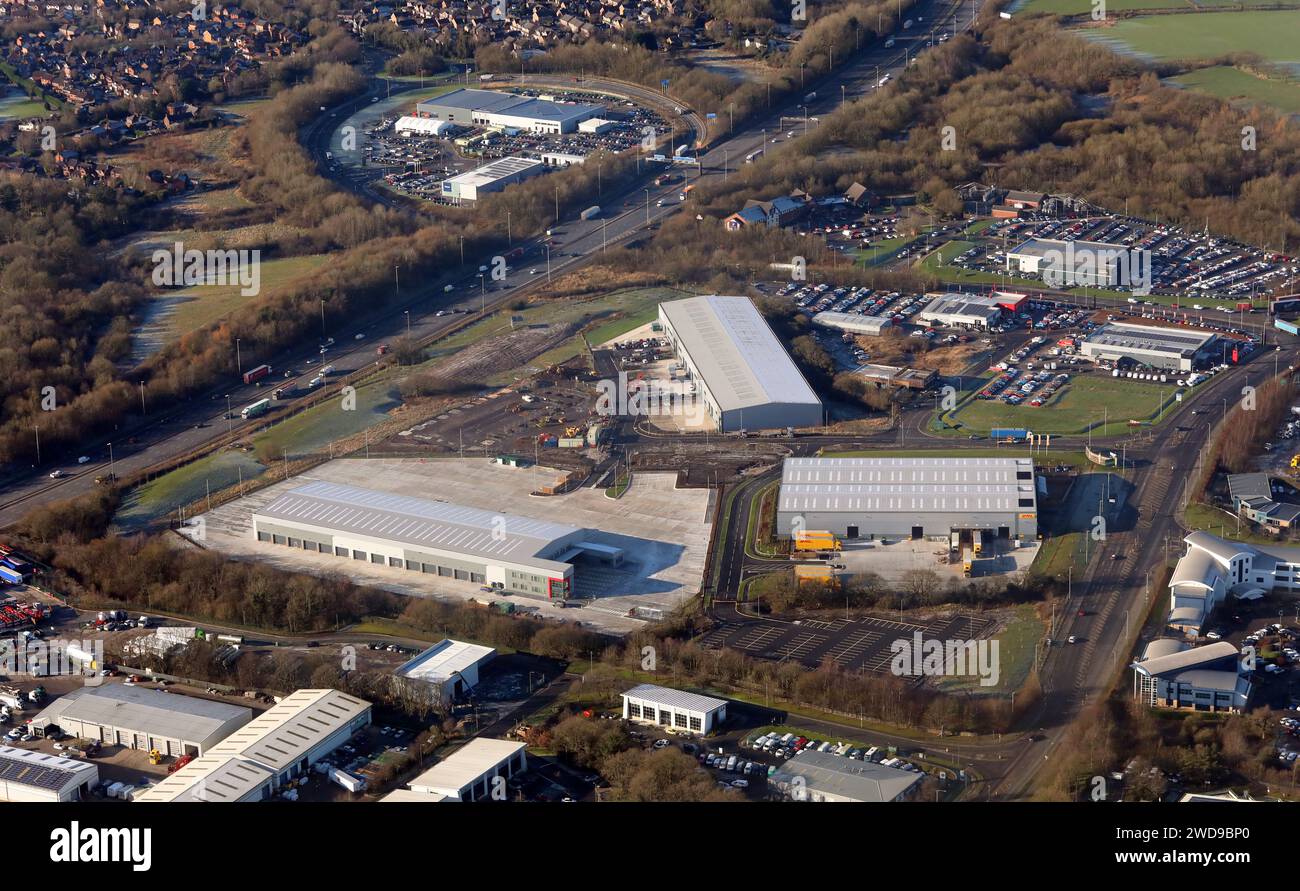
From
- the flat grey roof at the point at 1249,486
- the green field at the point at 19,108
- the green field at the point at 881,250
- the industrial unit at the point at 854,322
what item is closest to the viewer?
the flat grey roof at the point at 1249,486

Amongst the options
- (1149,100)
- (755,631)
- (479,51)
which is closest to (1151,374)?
(755,631)

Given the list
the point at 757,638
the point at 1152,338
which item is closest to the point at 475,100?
the point at 1152,338

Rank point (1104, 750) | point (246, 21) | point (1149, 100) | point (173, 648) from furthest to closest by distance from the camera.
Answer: point (246, 21), point (1149, 100), point (173, 648), point (1104, 750)

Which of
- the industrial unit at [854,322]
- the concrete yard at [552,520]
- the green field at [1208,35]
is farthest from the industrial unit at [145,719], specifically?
the green field at [1208,35]

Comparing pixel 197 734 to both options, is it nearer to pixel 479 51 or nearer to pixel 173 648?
pixel 173 648

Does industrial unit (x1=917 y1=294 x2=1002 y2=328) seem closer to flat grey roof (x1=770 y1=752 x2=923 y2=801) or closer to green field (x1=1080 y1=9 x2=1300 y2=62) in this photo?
flat grey roof (x1=770 y1=752 x2=923 y2=801)

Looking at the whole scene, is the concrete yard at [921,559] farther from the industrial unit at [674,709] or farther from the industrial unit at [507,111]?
the industrial unit at [507,111]

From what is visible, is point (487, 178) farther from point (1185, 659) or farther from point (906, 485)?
point (1185, 659)

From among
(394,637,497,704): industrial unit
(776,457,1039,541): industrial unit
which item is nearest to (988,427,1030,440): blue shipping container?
(776,457,1039,541): industrial unit
